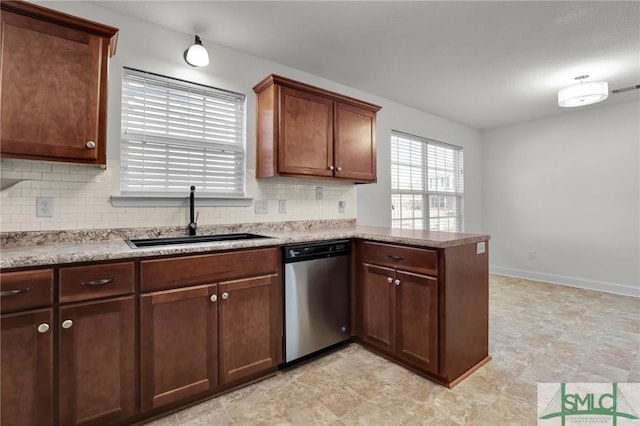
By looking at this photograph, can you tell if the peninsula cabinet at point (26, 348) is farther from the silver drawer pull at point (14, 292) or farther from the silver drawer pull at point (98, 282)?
the silver drawer pull at point (98, 282)

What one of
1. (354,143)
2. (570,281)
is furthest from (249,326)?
(570,281)

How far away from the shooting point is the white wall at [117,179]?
180 cm

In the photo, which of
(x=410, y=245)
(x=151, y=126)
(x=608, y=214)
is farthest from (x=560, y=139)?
(x=151, y=126)

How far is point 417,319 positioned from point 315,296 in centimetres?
73

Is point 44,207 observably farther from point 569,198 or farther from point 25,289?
point 569,198

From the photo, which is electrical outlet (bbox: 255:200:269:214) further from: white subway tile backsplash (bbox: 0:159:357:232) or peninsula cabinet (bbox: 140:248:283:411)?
peninsula cabinet (bbox: 140:248:283:411)

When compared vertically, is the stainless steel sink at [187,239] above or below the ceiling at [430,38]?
below

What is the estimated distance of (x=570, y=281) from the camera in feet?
14.5

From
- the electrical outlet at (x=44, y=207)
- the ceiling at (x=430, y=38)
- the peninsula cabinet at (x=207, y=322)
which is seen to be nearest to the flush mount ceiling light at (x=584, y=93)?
the ceiling at (x=430, y=38)

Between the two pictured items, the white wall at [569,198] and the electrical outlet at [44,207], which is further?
the white wall at [569,198]

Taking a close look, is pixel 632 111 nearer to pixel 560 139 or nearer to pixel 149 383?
pixel 560 139

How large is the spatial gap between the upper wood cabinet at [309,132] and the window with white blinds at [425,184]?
1.23 m

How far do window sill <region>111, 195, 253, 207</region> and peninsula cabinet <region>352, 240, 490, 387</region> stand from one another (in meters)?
1.08

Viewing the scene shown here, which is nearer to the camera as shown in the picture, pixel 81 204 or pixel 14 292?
pixel 14 292
